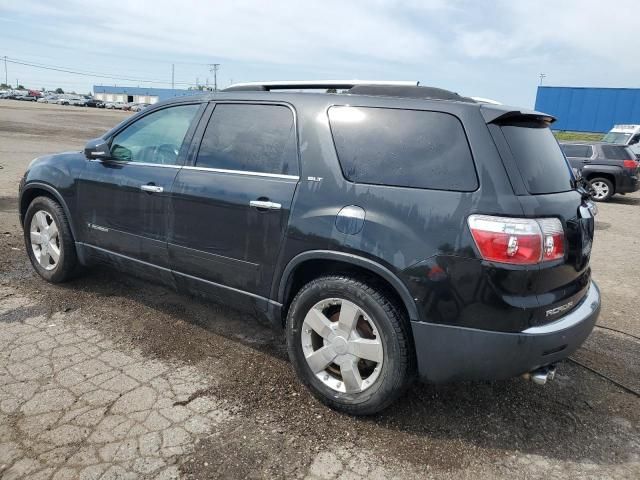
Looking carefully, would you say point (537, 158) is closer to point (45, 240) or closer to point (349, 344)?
point (349, 344)

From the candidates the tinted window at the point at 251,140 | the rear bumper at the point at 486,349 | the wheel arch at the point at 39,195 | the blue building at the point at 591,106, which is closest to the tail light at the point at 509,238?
the rear bumper at the point at 486,349

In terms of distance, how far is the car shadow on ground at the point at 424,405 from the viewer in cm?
269

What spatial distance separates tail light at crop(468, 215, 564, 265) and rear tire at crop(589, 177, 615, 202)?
12.4 metres

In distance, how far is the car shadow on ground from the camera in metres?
2.69

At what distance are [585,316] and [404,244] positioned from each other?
1.13 meters

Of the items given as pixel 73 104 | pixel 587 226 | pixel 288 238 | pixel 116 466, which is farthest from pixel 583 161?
pixel 73 104

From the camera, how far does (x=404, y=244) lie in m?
2.54

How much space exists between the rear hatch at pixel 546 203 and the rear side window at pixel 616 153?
12.0m

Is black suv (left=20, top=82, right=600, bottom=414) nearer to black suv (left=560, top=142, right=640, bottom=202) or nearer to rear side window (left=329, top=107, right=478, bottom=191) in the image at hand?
rear side window (left=329, top=107, right=478, bottom=191)

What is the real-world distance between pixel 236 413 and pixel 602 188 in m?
13.4

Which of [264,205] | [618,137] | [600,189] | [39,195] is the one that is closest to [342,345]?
Answer: [264,205]

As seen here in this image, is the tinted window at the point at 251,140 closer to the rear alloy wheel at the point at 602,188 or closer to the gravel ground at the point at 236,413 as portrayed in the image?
the gravel ground at the point at 236,413

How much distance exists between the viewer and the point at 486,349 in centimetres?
245

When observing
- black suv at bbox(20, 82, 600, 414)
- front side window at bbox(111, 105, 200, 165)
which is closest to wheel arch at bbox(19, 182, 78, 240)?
front side window at bbox(111, 105, 200, 165)
